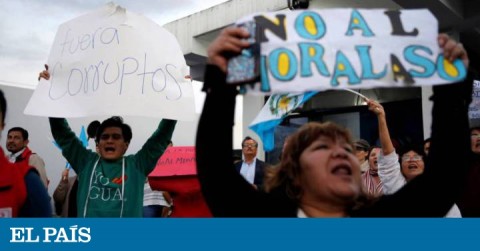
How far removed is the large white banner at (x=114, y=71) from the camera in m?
2.58

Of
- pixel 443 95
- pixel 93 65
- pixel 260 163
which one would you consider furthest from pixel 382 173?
pixel 260 163

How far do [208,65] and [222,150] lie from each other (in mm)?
267

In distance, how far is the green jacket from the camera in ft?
8.28

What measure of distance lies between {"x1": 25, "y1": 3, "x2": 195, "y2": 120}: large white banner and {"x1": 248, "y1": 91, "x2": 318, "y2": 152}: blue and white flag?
44cm

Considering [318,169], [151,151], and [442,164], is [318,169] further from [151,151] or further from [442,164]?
[151,151]

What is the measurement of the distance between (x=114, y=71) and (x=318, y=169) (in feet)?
5.49

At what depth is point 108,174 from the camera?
259cm

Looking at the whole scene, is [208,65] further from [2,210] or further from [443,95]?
[2,210]

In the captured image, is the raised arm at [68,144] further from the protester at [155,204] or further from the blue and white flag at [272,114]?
the protester at [155,204]

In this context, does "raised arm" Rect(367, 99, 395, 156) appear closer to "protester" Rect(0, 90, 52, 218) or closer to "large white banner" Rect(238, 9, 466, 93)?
"large white banner" Rect(238, 9, 466, 93)

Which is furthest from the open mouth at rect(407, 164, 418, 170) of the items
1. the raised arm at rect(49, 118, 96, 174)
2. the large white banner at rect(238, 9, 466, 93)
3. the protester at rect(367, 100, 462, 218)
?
the raised arm at rect(49, 118, 96, 174)

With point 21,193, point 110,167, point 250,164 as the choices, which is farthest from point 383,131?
point 250,164

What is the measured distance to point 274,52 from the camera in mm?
1458

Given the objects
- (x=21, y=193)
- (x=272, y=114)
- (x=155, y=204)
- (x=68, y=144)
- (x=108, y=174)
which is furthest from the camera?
(x=155, y=204)
